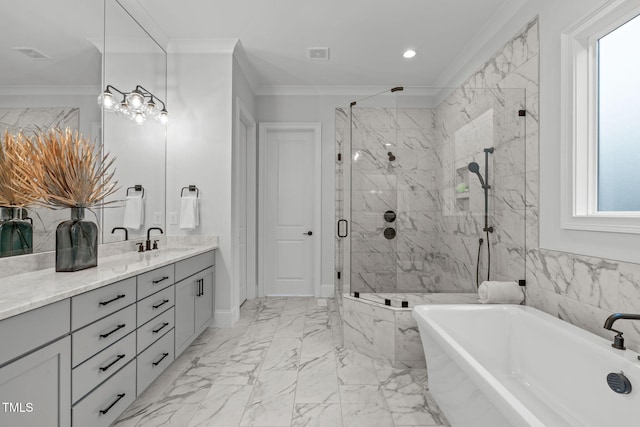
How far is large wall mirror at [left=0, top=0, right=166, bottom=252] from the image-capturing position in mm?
1597

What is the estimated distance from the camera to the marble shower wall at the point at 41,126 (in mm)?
1552

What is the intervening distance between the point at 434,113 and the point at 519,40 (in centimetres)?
76

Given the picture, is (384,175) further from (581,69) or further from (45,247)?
(45,247)

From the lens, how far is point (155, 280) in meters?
1.93

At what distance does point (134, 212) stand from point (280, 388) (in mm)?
1848

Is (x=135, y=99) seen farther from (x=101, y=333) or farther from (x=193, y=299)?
(x=101, y=333)

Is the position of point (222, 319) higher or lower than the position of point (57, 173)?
lower

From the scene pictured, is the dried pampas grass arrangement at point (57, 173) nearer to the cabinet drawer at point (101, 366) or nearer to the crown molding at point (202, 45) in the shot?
the cabinet drawer at point (101, 366)

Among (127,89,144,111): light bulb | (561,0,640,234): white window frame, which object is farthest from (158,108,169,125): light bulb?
(561,0,640,234): white window frame

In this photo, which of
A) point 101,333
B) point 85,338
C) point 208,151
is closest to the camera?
point 85,338

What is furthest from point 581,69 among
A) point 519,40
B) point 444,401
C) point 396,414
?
point 396,414

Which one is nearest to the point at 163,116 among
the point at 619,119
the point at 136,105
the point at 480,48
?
the point at 136,105

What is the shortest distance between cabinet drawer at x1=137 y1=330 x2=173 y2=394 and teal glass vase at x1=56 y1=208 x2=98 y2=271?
605 millimetres

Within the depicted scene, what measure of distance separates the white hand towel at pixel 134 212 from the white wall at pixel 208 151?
355 millimetres
